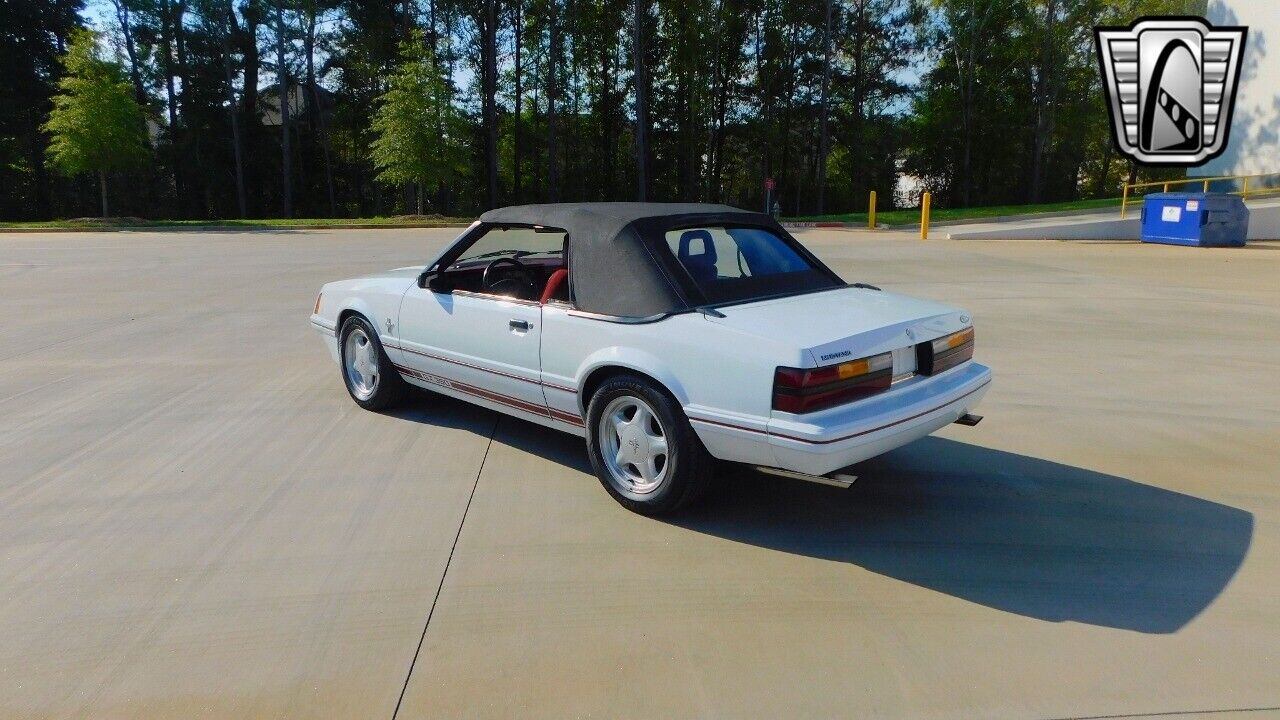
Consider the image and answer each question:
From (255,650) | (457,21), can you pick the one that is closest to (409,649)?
(255,650)

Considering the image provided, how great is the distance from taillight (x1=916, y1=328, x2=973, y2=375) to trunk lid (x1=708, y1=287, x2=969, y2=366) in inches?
1.7

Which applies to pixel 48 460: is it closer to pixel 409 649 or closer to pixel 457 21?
pixel 409 649

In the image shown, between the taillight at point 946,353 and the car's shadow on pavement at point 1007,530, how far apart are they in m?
0.68

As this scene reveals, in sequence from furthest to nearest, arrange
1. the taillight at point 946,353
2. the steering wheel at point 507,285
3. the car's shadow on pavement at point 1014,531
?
1. the steering wheel at point 507,285
2. the taillight at point 946,353
3. the car's shadow on pavement at point 1014,531

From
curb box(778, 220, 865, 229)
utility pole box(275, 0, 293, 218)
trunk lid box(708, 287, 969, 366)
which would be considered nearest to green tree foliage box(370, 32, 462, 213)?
utility pole box(275, 0, 293, 218)

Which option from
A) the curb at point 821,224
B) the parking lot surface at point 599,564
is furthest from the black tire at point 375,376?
the curb at point 821,224

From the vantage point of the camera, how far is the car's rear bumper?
358 centimetres

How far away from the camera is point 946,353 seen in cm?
423

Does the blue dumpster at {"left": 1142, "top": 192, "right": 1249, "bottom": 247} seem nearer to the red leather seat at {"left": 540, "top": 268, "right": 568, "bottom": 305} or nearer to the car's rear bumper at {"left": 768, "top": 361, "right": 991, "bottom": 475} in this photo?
the car's rear bumper at {"left": 768, "top": 361, "right": 991, "bottom": 475}

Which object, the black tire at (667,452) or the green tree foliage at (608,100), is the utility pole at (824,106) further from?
the black tire at (667,452)

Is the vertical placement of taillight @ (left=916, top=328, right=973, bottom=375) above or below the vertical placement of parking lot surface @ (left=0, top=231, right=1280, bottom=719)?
above

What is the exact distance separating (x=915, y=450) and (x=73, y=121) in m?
38.3

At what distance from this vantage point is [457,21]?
4484 cm

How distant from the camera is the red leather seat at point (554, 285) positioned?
15.1ft
